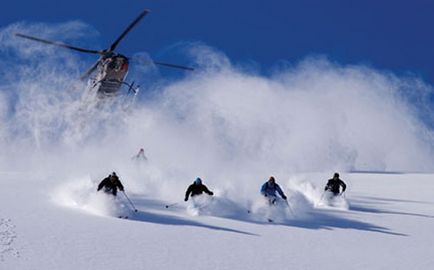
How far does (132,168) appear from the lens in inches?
1092

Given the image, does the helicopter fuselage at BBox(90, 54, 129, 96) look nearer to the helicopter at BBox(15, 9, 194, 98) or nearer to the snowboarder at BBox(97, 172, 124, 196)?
the helicopter at BBox(15, 9, 194, 98)

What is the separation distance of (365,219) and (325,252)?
5.72m

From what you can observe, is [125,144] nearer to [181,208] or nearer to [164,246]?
[181,208]

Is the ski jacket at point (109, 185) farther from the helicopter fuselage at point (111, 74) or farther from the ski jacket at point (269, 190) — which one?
the helicopter fuselage at point (111, 74)

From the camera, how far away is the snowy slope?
10.2 meters

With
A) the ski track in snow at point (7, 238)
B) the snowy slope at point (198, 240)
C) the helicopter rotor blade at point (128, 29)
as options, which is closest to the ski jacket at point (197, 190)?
the snowy slope at point (198, 240)

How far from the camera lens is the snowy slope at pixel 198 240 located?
10188 mm

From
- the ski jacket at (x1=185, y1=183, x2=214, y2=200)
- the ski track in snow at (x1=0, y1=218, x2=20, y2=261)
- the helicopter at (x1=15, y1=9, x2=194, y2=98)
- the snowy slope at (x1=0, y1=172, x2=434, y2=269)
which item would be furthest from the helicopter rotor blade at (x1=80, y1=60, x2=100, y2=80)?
the ski track in snow at (x1=0, y1=218, x2=20, y2=261)

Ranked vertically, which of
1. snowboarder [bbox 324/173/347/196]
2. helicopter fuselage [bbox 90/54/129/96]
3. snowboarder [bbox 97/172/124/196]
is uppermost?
helicopter fuselage [bbox 90/54/129/96]

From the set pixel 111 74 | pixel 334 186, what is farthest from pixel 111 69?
pixel 334 186

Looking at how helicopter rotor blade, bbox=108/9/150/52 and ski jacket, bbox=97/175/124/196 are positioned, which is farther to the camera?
helicopter rotor blade, bbox=108/9/150/52

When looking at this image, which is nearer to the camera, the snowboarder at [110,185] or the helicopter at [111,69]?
the snowboarder at [110,185]

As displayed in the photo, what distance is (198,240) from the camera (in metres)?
12.2

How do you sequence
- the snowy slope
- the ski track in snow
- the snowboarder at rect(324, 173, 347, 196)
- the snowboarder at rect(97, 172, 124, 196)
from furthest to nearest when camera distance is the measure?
the snowboarder at rect(324, 173, 347, 196), the snowboarder at rect(97, 172, 124, 196), the snowy slope, the ski track in snow
